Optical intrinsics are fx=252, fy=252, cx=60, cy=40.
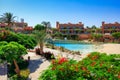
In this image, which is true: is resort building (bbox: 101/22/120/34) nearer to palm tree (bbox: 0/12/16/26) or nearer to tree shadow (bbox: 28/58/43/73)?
palm tree (bbox: 0/12/16/26)

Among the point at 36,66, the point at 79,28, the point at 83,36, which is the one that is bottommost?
the point at 36,66

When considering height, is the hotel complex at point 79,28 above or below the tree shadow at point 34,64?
above

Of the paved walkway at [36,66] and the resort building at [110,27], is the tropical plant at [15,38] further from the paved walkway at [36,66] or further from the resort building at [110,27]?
the resort building at [110,27]

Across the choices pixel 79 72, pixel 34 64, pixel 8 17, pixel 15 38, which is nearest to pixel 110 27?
pixel 8 17

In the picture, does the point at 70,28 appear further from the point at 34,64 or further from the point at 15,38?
the point at 34,64

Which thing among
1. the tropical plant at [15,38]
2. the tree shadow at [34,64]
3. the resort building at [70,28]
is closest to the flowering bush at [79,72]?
the tree shadow at [34,64]

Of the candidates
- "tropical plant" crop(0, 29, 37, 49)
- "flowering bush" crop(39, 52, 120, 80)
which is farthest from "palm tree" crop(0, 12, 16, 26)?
"flowering bush" crop(39, 52, 120, 80)

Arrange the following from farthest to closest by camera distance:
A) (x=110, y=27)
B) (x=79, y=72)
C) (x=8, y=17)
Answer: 1. (x=110, y=27)
2. (x=8, y=17)
3. (x=79, y=72)

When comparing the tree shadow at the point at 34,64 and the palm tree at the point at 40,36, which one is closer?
the tree shadow at the point at 34,64

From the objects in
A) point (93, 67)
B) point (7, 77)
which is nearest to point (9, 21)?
point (7, 77)

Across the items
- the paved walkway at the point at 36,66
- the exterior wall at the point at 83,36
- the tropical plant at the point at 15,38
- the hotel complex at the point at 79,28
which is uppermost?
the hotel complex at the point at 79,28

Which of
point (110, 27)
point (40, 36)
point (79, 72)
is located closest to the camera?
point (79, 72)

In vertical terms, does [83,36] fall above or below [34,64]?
above

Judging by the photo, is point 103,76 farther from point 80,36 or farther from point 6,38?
point 80,36
